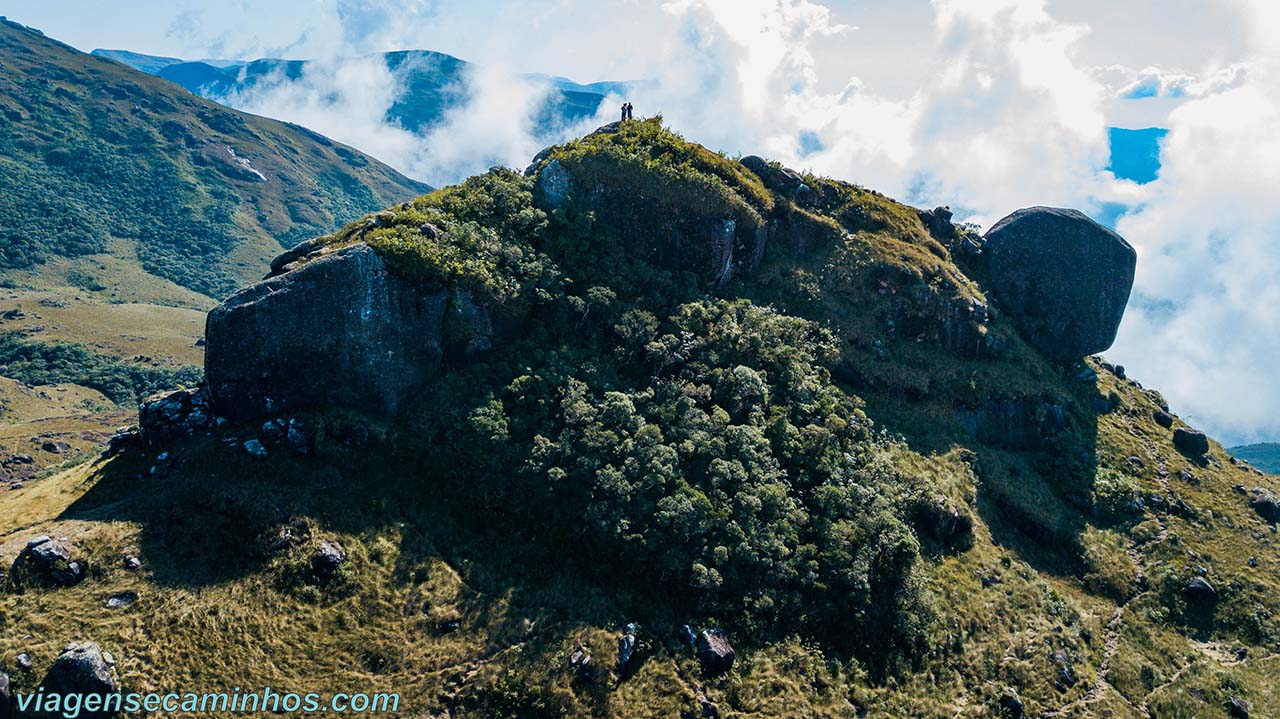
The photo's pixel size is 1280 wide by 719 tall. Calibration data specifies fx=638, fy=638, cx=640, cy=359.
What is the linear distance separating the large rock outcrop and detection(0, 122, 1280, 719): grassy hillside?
188 centimetres

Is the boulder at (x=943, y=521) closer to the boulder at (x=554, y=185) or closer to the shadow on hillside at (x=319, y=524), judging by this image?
the shadow on hillside at (x=319, y=524)

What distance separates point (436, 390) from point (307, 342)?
33.5ft

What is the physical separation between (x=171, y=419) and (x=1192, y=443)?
10133 centimetres

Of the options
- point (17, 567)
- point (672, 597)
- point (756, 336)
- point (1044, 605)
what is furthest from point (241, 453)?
point (1044, 605)

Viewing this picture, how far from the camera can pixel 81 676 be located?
34.1m

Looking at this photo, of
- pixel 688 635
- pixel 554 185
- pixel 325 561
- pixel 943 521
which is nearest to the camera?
pixel 325 561

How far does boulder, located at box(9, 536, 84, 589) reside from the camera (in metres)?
37.6

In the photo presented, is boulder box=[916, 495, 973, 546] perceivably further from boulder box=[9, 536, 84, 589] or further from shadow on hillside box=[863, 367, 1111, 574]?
boulder box=[9, 536, 84, 589]

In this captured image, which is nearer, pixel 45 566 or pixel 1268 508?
pixel 45 566

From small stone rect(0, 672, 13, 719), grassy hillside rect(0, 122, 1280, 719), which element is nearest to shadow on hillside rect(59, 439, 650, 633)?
grassy hillside rect(0, 122, 1280, 719)

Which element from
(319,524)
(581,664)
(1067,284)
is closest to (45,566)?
(319,524)

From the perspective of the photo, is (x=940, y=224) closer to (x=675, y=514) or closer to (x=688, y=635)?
(x=675, y=514)

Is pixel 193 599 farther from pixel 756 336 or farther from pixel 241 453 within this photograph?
pixel 756 336

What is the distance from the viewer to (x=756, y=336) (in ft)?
200
